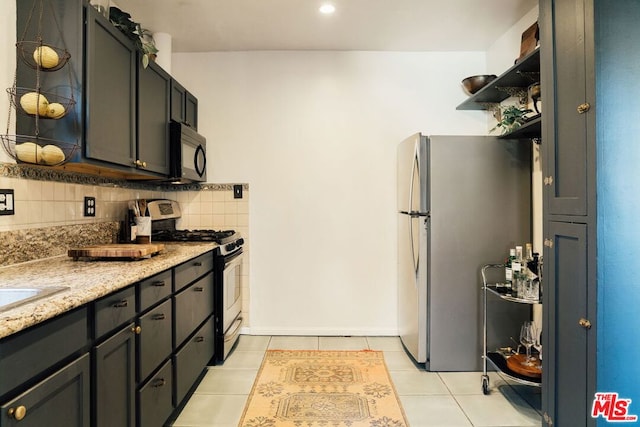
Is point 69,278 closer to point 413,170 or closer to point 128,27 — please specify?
point 128,27

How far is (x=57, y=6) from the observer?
1752 millimetres

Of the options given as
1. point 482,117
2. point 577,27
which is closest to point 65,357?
point 577,27

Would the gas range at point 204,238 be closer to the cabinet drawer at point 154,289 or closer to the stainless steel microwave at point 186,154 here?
the stainless steel microwave at point 186,154

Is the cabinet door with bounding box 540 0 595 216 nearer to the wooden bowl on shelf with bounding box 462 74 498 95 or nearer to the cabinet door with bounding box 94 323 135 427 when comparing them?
the wooden bowl on shelf with bounding box 462 74 498 95

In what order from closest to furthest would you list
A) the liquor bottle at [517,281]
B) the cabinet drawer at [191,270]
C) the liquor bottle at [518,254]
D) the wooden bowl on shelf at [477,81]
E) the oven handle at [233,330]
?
1. the cabinet drawer at [191,270]
2. the liquor bottle at [517,281]
3. the liquor bottle at [518,254]
4. the oven handle at [233,330]
5. the wooden bowl on shelf at [477,81]

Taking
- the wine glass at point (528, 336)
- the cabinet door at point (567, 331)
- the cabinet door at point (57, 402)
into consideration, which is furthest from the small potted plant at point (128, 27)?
the wine glass at point (528, 336)

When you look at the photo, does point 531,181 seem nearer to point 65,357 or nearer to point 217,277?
point 217,277

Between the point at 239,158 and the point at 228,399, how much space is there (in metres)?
1.99

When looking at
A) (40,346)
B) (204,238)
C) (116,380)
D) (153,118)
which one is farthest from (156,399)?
(153,118)

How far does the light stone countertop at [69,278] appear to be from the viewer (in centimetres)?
99

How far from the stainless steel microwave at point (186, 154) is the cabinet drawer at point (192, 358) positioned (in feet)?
3.64

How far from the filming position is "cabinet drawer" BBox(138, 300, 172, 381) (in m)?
1.67

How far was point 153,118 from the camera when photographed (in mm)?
2488

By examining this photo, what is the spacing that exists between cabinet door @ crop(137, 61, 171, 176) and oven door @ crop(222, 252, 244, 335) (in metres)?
0.86
